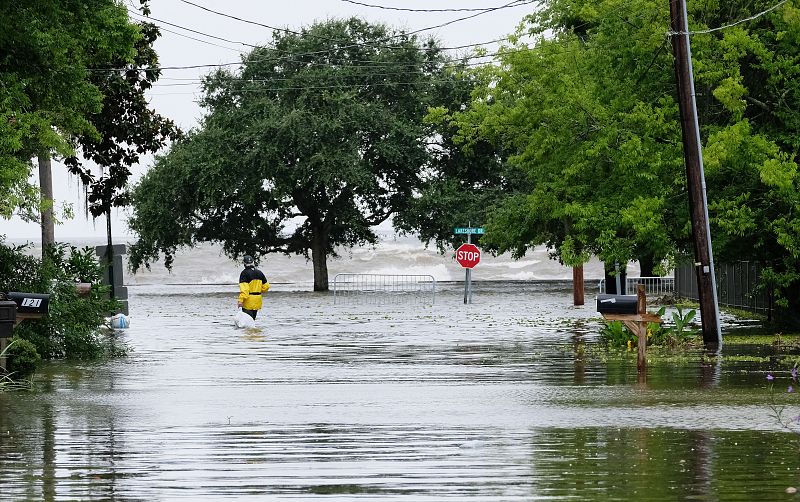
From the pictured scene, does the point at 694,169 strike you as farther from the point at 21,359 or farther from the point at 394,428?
the point at 394,428

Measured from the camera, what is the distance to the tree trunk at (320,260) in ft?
246

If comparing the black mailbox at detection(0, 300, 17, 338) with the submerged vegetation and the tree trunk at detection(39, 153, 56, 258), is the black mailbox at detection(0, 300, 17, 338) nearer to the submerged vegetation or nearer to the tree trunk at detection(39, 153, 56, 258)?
the submerged vegetation

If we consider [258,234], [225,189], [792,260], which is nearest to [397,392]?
[792,260]

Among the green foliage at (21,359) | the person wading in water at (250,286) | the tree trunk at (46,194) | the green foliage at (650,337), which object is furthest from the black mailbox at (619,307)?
the person wading in water at (250,286)

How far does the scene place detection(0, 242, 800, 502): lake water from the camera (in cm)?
1019

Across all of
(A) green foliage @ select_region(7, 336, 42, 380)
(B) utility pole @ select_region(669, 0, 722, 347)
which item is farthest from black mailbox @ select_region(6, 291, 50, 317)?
(B) utility pole @ select_region(669, 0, 722, 347)

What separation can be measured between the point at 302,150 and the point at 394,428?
56402 mm

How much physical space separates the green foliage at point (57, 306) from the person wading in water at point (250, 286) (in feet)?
28.2

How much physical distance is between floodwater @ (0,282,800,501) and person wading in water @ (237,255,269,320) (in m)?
6.85

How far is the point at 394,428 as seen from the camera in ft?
45.4

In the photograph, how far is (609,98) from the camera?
108 feet

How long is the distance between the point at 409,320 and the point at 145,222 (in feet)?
122

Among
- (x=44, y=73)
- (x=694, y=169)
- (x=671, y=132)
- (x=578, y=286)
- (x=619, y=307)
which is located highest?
(x=44, y=73)

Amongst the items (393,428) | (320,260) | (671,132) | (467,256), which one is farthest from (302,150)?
(393,428)
